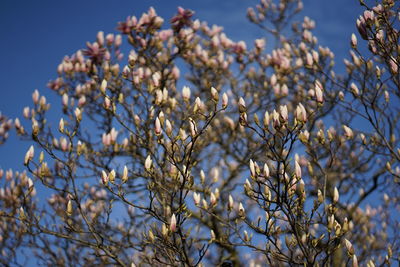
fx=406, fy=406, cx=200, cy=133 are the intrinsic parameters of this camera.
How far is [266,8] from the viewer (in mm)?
9406

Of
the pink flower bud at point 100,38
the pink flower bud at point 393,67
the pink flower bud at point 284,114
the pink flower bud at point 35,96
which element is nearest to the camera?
the pink flower bud at point 284,114

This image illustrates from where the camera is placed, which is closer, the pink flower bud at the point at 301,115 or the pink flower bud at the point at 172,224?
the pink flower bud at the point at 301,115

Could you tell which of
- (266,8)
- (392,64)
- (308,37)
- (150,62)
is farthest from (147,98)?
(266,8)

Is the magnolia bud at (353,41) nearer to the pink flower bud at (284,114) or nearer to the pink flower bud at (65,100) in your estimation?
the pink flower bud at (284,114)

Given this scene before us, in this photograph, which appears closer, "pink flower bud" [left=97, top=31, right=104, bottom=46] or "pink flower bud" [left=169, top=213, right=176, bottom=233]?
"pink flower bud" [left=169, top=213, right=176, bottom=233]

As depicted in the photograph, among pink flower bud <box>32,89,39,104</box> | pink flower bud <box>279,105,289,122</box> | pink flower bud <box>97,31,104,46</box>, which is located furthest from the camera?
pink flower bud <box>97,31,104,46</box>

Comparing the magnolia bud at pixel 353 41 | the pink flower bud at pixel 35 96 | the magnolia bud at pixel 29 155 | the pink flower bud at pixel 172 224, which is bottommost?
the pink flower bud at pixel 172 224

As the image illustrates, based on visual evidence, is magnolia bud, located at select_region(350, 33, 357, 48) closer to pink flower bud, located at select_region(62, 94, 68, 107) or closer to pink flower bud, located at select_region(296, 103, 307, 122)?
pink flower bud, located at select_region(296, 103, 307, 122)

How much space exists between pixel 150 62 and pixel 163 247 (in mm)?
3574

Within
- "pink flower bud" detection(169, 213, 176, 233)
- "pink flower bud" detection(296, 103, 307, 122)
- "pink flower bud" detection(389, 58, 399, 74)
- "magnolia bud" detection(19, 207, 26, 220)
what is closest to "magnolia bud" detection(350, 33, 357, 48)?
"pink flower bud" detection(389, 58, 399, 74)

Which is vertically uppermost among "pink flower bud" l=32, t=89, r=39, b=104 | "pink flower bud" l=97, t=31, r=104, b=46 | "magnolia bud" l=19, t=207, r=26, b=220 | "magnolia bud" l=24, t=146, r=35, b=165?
"pink flower bud" l=97, t=31, r=104, b=46

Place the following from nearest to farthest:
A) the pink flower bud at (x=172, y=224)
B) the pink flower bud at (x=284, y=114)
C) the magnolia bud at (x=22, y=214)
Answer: the pink flower bud at (x=284, y=114)
the pink flower bud at (x=172, y=224)
the magnolia bud at (x=22, y=214)

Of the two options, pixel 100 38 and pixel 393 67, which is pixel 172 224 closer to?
pixel 393 67

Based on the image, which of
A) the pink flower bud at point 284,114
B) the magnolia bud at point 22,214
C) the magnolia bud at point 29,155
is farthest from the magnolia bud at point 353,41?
the magnolia bud at point 22,214
